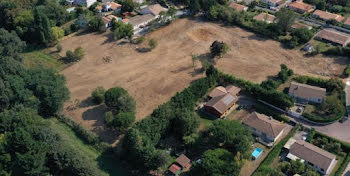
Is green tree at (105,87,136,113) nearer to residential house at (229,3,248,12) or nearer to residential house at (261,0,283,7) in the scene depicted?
residential house at (229,3,248,12)

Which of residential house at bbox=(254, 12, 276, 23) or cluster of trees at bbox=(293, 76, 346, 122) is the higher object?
residential house at bbox=(254, 12, 276, 23)

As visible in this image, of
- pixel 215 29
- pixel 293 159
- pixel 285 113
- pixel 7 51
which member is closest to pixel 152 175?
pixel 293 159

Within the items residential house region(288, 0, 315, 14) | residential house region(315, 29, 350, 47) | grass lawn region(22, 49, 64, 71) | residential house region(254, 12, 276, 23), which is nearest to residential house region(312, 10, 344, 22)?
residential house region(288, 0, 315, 14)

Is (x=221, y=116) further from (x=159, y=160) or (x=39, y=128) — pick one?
(x=39, y=128)

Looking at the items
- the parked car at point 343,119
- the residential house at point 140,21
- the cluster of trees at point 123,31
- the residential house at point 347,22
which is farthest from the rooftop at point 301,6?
the cluster of trees at point 123,31

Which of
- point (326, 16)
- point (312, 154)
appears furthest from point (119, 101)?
point (326, 16)

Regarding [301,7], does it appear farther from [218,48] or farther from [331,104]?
[331,104]
